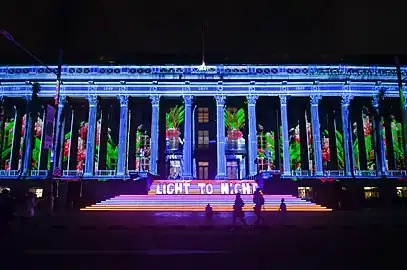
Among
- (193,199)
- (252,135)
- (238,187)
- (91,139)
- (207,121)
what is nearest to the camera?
(193,199)

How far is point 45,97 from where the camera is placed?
42.2m

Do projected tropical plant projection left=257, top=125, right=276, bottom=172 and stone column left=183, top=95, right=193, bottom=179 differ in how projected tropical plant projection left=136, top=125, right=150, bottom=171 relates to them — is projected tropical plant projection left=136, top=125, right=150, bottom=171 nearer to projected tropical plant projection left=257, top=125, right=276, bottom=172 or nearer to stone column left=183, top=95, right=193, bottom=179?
stone column left=183, top=95, right=193, bottom=179

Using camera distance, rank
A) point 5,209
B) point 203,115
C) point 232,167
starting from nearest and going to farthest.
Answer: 1. point 5,209
2. point 232,167
3. point 203,115

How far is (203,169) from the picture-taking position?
1754 inches

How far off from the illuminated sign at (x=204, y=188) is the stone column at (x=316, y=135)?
33.5ft

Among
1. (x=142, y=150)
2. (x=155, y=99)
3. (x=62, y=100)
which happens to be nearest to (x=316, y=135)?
(x=155, y=99)

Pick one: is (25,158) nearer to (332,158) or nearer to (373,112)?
(332,158)

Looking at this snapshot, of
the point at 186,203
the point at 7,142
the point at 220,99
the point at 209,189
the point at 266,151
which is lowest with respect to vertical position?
the point at 186,203

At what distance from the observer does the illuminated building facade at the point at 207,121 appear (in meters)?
40.4

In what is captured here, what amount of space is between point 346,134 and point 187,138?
1818 cm

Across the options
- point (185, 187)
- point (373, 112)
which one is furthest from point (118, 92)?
point (373, 112)

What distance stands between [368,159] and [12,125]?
44.1 meters

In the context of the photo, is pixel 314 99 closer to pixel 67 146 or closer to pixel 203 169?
pixel 203 169

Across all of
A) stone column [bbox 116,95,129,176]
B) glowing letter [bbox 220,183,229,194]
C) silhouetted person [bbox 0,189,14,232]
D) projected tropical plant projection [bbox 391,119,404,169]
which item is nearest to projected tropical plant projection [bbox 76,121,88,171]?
stone column [bbox 116,95,129,176]
